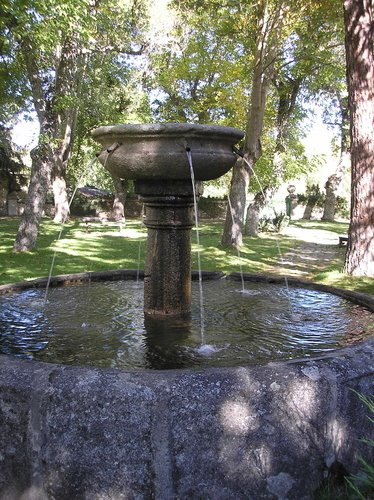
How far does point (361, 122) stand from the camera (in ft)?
30.4

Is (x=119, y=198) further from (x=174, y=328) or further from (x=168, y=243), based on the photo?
(x=174, y=328)

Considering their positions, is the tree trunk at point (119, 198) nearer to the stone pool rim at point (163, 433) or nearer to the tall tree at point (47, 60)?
the tall tree at point (47, 60)

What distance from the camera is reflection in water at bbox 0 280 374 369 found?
12.2 feet

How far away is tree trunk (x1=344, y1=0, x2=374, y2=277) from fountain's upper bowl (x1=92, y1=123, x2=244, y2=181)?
18.7 feet

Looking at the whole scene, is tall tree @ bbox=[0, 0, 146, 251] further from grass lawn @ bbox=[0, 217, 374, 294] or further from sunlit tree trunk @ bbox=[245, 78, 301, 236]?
sunlit tree trunk @ bbox=[245, 78, 301, 236]

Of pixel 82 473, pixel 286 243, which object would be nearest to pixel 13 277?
pixel 82 473

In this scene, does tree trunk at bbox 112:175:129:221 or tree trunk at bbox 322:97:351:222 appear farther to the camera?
tree trunk at bbox 322:97:351:222

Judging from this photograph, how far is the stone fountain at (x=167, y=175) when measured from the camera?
13.2 feet

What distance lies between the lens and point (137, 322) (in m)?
4.71

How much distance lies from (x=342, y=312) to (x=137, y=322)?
2128mm

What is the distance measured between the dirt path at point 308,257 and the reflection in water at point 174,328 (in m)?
5.72

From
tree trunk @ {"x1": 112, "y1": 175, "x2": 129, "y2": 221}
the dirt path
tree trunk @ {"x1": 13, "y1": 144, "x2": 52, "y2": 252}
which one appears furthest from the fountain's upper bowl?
tree trunk @ {"x1": 112, "y1": 175, "x2": 129, "y2": 221}

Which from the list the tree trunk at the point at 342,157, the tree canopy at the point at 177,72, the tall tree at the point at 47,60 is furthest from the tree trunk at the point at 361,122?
the tree trunk at the point at 342,157

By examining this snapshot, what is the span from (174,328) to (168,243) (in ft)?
2.69
